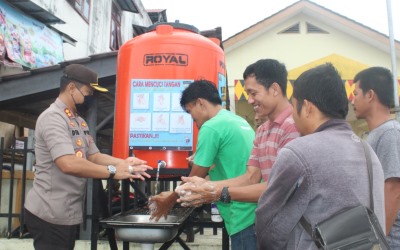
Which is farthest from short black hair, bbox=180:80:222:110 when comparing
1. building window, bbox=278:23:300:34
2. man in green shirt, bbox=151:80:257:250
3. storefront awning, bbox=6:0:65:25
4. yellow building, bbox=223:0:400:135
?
building window, bbox=278:23:300:34

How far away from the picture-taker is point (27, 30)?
8.51 m

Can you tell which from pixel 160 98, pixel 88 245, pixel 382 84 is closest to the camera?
pixel 382 84

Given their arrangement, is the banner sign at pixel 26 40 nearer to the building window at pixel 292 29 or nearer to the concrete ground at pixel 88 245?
the concrete ground at pixel 88 245

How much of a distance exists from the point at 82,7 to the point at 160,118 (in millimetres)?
10204

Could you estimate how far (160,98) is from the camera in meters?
3.65

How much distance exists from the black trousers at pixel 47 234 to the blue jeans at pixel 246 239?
4.36 feet

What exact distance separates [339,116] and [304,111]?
0.16m

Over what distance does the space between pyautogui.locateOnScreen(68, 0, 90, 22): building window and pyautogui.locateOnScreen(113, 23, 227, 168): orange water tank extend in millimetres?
8820

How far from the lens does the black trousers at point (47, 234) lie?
299 cm

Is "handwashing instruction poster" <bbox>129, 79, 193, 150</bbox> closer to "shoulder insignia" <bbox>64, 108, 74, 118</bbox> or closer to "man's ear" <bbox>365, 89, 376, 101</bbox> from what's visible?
"shoulder insignia" <bbox>64, 108, 74, 118</bbox>

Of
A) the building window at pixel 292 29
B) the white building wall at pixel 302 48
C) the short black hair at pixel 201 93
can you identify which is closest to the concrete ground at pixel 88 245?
the short black hair at pixel 201 93

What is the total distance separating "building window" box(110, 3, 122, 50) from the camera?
15.6 m

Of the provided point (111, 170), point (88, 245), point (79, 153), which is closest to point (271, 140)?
point (111, 170)

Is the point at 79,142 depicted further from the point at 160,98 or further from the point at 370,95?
the point at 370,95
